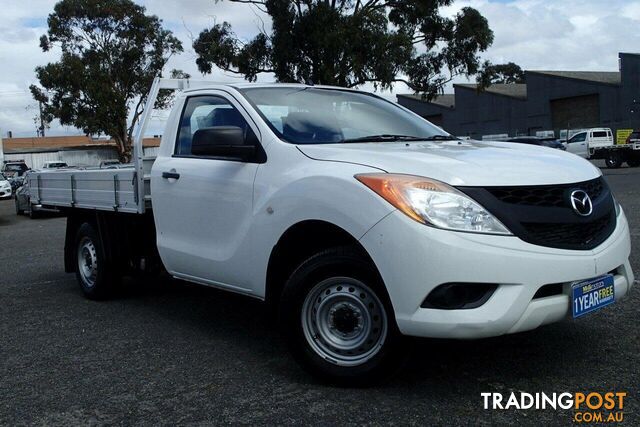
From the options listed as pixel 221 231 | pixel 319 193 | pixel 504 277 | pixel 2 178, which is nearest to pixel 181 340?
pixel 221 231

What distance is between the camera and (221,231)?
4441mm

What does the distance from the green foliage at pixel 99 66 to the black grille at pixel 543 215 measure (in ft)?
121

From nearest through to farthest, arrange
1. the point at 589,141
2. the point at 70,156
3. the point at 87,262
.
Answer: the point at 87,262
the point at 589,141
the point at 70,156

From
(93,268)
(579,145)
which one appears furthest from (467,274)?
(579,145)

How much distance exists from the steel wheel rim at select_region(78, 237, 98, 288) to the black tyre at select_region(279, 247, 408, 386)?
10.5 ft

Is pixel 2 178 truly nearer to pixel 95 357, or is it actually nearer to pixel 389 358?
pixel 95 357

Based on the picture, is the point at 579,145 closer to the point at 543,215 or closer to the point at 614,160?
the point at 614,160

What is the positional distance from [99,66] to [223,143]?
37.4 m

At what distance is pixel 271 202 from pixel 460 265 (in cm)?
128

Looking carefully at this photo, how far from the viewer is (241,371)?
4.11 meters

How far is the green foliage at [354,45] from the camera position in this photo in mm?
24828

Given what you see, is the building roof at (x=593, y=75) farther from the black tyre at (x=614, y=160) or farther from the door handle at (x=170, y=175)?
the door handle at (x=170, y=175)

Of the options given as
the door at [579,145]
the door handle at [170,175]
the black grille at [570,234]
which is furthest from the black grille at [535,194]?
the door at [579,145]

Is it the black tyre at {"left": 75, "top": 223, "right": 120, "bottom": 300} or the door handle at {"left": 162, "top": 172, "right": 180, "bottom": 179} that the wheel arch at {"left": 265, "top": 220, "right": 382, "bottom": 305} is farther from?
the black tyre at {"left": 75, "top": 223, "right": 120, "bottom": 300}
